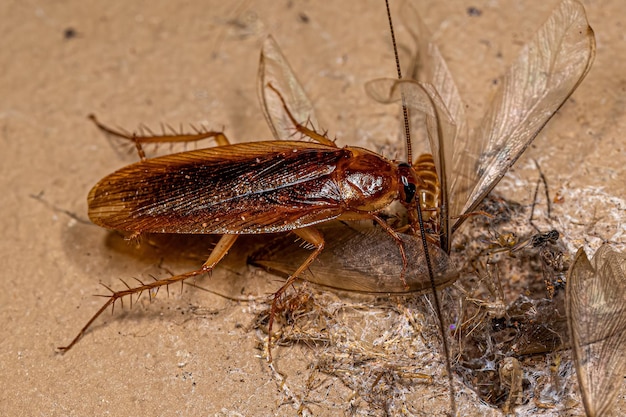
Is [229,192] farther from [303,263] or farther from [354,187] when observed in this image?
[354,187]

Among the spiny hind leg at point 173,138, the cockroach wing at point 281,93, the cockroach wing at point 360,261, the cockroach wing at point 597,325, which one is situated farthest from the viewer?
the cockroach wing at point 281,93

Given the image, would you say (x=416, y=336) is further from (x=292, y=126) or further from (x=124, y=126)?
(x=124, y=126)

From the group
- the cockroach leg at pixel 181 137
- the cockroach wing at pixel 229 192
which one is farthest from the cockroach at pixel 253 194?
the cockroach leg at pixel 181 137

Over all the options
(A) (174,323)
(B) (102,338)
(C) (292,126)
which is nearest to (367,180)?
(C) (292,126)

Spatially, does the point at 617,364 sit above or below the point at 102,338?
above

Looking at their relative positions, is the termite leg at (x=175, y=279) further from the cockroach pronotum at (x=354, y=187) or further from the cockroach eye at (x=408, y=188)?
the cockroach eye at (x=408, y=188)

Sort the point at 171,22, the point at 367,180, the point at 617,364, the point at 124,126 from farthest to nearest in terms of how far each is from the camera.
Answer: the point at 171,22 < the point at 124,126 < the point at 367,180 < the point at 617,364
